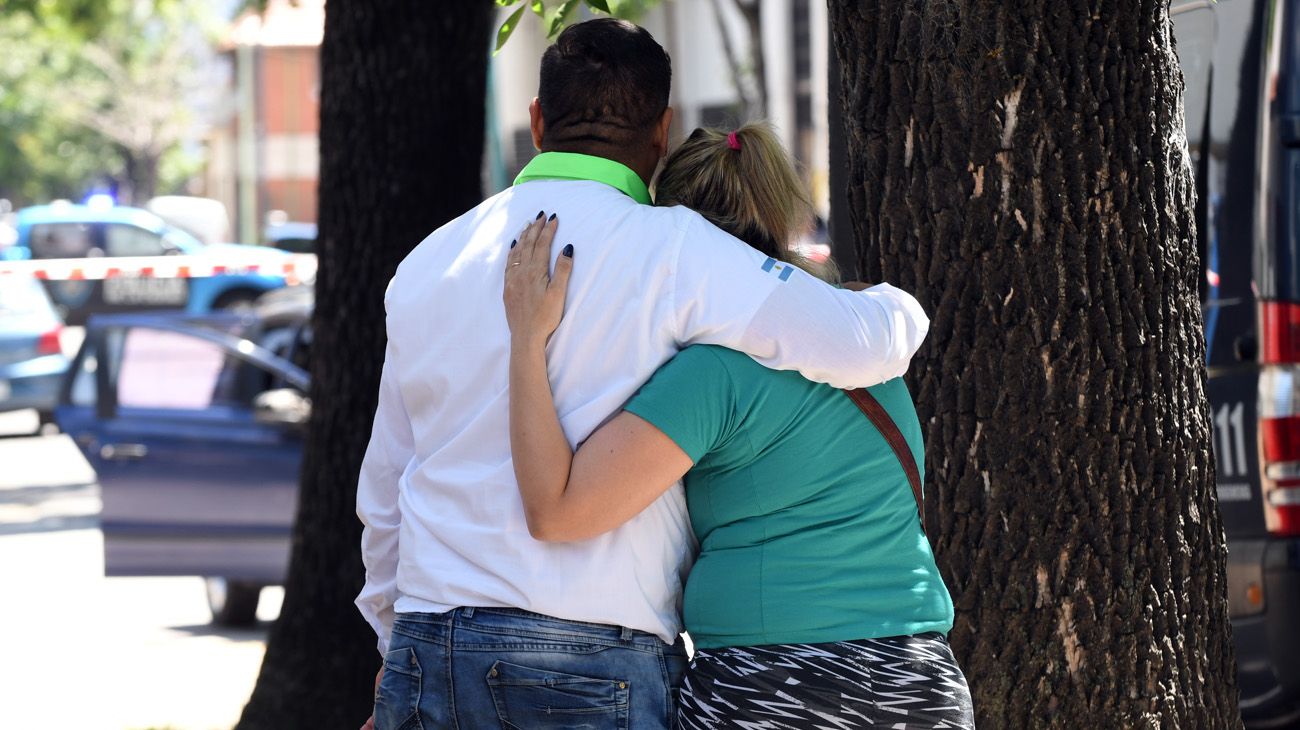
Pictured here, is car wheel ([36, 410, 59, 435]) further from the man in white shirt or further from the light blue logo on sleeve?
the light blue logo on sleeve

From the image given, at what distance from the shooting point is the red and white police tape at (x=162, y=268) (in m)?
17.5

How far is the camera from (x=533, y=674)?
7.20ft

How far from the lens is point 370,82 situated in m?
5.32

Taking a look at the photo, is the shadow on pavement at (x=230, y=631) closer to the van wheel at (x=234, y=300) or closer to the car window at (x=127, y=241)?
the van wheel at (x=234, y=300)

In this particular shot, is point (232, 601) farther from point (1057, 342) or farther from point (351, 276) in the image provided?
point (1057, 342)

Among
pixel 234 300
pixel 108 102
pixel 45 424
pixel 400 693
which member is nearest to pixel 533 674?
pixel 400 693

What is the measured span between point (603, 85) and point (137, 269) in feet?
53.7

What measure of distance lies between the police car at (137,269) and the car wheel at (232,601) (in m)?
8.08

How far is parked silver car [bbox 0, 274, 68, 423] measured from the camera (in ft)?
50.1

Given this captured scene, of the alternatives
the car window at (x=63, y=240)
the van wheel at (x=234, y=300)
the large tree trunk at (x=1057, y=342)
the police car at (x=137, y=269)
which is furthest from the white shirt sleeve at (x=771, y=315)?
the car window at (x=63, y=240)

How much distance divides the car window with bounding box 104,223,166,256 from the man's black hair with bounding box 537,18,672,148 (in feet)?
78.5

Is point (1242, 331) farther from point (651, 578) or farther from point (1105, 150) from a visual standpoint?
point (651, 578)

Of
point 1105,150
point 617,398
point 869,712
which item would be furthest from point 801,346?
point 1105,150

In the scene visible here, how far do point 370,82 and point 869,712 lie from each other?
3554 millimetres
